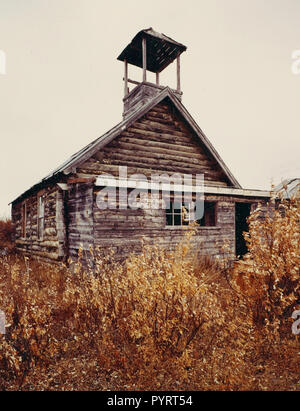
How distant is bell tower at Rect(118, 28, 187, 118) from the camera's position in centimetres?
1114

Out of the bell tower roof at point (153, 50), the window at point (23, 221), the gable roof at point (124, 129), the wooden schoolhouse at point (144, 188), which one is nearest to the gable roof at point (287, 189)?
the wooden schoolhouse at point (144, 188)

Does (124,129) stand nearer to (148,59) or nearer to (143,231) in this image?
(143,231)

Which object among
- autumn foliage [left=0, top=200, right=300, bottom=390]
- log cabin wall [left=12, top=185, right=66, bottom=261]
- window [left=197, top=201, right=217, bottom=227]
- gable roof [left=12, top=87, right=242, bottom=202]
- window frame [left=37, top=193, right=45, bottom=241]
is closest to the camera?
autumn foliage [left=0, top=200, right=300, bottom=390]

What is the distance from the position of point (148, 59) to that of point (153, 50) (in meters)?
0.61

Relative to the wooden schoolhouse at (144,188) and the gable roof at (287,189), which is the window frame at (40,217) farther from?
the gable roof at (287,189)

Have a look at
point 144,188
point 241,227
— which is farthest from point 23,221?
point 241,227

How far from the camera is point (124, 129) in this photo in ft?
33.2

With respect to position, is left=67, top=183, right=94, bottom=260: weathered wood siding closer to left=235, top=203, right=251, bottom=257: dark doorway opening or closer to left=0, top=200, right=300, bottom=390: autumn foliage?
left=0, top=200, right=300, bottom=390: autumn foliage

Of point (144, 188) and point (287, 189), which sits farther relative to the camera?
point (287, 189)

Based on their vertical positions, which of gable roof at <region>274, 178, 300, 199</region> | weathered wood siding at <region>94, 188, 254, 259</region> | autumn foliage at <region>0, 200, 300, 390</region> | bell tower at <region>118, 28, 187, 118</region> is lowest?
autumn foliage at <region>0, 200, 300, 390</region>

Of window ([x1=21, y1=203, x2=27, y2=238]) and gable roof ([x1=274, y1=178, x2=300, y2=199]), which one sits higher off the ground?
gable roof ([x1=274, y1=178, x2=300, y2=199])

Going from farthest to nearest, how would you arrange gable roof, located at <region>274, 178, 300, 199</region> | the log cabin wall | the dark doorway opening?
1. the dark doorway opening
2. the log cabin wall
3. gable roof, located at <region>274, 178, 300, 199</region>

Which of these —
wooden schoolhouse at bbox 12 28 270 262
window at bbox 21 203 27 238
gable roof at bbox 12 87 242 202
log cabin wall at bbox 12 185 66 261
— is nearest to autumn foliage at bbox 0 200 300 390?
wooden schoolhouse at bbox 12 28 270 262

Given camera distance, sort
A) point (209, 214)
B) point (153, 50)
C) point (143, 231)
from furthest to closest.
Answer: point (153, 50) → point (209, 214) → point (143, 231)
